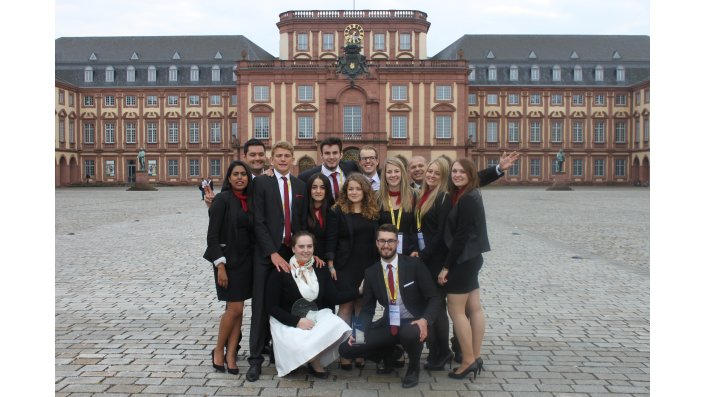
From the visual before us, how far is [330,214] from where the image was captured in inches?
264

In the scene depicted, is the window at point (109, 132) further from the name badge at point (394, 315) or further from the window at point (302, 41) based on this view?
the name badge at point (394, 315)

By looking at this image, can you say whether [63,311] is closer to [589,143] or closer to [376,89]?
[376,89]

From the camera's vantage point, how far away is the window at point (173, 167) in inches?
2736

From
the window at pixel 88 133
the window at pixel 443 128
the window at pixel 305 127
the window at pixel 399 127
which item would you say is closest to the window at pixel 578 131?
the window at pixel 443 128

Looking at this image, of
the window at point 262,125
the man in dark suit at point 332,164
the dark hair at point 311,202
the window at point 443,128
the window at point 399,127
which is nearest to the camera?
the dark hair at point 311,202

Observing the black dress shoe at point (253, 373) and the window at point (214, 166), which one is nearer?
the black dress shoe at point (253, 373)

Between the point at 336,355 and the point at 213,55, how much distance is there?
67.8m

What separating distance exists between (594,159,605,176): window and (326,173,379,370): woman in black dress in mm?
67279

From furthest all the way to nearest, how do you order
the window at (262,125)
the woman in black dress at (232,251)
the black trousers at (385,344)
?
the window at (262,125) < the woman in black dress at (232,251) < the black trousers at (385,344)

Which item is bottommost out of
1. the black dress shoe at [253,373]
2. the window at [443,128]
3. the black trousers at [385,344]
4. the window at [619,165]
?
the black dress shoe at [253,373]

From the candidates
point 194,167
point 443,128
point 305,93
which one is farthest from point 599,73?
point 194,167

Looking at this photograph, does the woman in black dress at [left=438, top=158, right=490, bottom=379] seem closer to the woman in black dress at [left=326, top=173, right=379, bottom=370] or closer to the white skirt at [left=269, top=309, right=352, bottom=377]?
the woman in black dress at [left=326, top=173, right=379, bottom=370]

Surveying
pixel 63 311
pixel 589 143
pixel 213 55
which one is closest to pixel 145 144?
pixel 213 55

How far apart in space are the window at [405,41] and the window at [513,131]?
45.5ft
